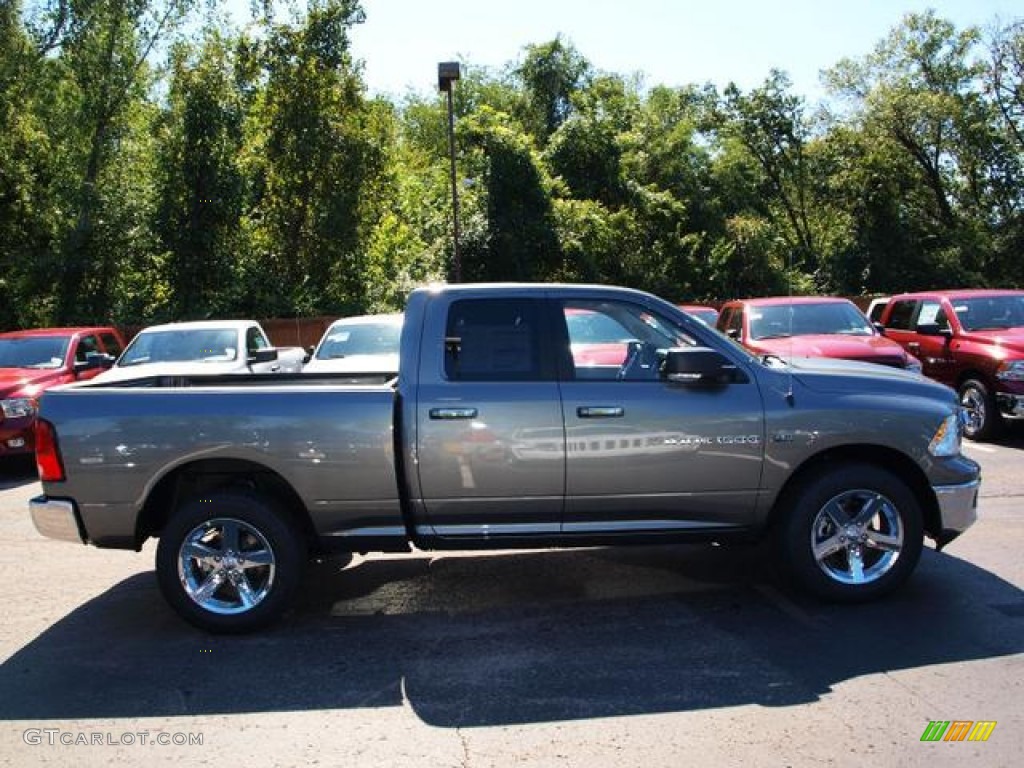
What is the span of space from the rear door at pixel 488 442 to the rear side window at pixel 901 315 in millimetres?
9320

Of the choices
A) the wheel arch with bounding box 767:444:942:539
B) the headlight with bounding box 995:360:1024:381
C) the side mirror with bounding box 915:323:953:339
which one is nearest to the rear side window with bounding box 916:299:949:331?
the side mirror with bounding box 915:323:953:339

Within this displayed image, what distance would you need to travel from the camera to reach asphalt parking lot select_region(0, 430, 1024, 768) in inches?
144

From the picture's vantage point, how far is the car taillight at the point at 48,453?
4840 millimetres

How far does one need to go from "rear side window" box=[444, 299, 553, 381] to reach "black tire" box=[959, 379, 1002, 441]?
24.3 ft

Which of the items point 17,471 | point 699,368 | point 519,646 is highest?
point 699,368

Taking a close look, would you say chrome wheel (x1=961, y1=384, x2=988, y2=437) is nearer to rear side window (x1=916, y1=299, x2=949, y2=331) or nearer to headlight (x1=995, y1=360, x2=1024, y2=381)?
headlight (x1=995, y1=360, x2=1024, y2=381)

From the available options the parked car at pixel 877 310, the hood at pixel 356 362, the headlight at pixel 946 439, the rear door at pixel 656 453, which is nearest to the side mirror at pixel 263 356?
the hood at pixel 356 362

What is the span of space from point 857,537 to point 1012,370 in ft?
20.7

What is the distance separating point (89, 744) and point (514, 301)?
3111 mm

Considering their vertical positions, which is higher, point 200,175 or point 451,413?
point 200,175

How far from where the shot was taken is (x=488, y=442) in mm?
4879

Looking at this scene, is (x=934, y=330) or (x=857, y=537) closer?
(x=857, y=537)

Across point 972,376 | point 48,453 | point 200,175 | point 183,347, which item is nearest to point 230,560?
point 48,453

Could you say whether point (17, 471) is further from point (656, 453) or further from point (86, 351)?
point (656, 453)
